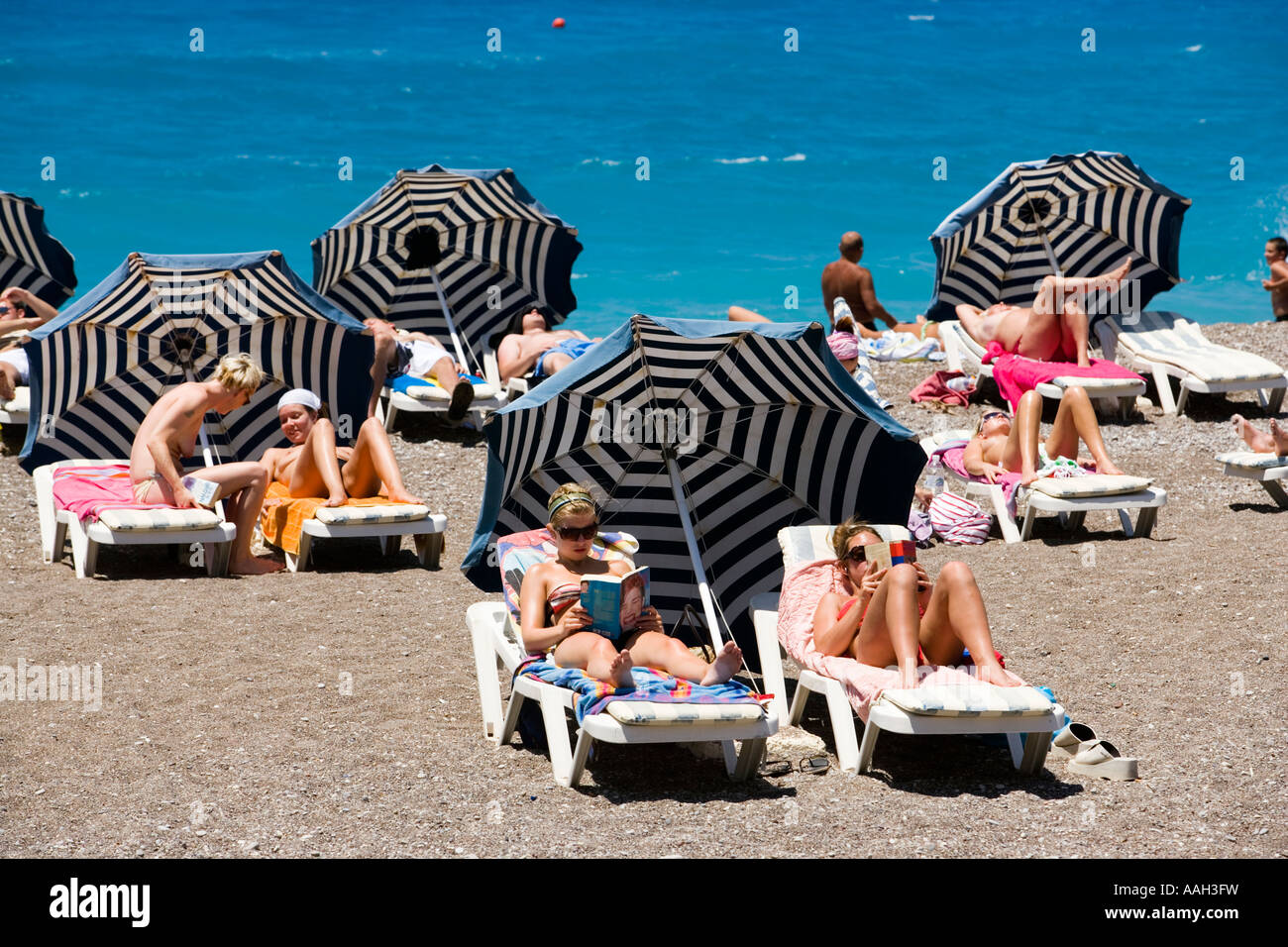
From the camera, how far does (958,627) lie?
4.80 m

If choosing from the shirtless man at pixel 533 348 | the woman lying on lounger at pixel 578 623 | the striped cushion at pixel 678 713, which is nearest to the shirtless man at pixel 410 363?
the shirtless man at pixel 533 348

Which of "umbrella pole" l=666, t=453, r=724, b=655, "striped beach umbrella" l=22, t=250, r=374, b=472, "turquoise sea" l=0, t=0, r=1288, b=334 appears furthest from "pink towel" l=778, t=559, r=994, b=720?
"turquoise sea" l=0, t=0, r=1288, b=334

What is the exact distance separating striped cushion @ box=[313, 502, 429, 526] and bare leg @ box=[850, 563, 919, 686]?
2942 mm

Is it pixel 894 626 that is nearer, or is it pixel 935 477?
pixel 894 626

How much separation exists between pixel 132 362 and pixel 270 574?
1682 mm

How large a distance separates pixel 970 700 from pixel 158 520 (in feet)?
13.7

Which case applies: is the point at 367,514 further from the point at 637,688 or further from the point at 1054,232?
the point at 1054,232

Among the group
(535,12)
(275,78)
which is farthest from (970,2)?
(275,78)

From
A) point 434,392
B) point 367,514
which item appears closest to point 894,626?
point 367,514

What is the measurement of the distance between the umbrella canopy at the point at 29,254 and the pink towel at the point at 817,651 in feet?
27.2

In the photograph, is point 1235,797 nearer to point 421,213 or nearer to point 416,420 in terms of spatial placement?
point 416,420

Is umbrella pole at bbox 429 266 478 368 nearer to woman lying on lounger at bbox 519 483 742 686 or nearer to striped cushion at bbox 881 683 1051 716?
woman lying on lounger at bbox 519 483 742 686

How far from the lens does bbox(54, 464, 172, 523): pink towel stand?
7105 millimetres

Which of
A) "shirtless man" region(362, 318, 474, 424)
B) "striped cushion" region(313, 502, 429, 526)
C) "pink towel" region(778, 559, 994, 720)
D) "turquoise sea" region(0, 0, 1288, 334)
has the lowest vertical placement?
"pink towel" region(778, 559, 994, 720)
